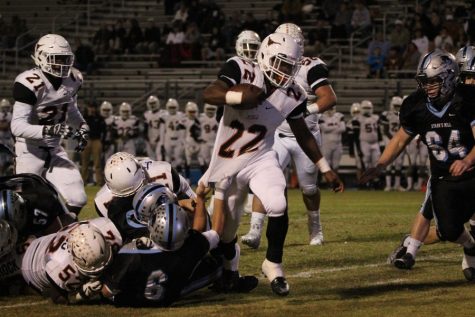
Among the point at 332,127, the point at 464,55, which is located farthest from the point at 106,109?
the point at 464,55

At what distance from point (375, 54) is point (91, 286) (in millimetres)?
15855

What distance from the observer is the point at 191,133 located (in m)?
21.5

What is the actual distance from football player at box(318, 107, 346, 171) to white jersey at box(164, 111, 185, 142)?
2.98 metres

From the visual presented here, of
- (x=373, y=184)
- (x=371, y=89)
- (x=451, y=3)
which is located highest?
(x=451, y=3)

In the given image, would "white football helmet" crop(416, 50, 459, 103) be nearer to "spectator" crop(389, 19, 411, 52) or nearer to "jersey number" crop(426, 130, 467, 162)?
"jersey number" crop(426, 130, 467, 162)

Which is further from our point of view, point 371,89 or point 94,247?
point 371,89

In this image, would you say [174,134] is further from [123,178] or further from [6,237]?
[6,237]

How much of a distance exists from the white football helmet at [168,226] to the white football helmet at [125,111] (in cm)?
1542

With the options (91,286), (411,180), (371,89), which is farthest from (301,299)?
(371,89)

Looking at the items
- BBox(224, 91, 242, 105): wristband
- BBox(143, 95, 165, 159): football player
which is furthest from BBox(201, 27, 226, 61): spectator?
BBox(224, 91, 242, 105): wristband

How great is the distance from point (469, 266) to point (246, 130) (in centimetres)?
197

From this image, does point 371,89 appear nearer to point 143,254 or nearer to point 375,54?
point 375,54

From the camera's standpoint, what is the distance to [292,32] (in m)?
8.98

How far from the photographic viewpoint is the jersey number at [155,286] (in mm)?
6426
